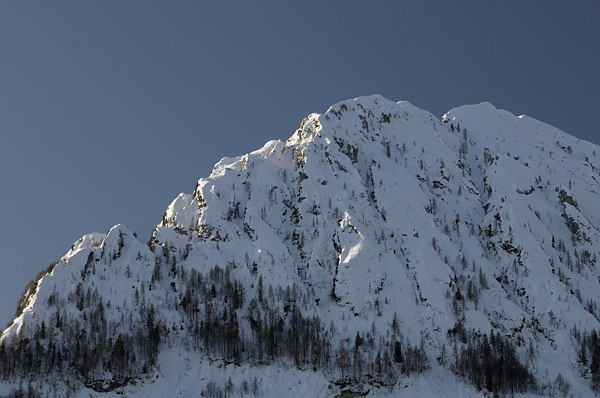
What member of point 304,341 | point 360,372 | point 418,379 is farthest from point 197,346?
point 418,379

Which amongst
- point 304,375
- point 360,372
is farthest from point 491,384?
point 304,375

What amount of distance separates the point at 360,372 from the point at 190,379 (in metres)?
37.1

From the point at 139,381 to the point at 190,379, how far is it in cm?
1094

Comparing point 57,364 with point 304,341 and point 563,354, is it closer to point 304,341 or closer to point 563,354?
point 304,341

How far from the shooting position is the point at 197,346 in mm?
197500

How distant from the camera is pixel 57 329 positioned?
19188cm

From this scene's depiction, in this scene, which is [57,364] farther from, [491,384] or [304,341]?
[491,384]

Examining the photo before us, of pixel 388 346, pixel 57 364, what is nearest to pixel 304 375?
pixel 388 346

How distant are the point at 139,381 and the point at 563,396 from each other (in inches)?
3583

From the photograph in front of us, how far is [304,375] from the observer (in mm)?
191625

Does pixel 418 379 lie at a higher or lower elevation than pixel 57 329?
lower

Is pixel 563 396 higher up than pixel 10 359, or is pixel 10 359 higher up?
pixel 10 359

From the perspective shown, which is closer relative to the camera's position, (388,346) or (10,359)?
(10,359)

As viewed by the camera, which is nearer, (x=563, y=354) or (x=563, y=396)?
(x=563, y=396)
